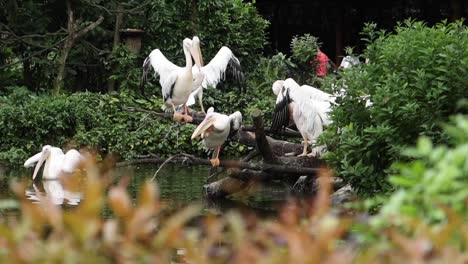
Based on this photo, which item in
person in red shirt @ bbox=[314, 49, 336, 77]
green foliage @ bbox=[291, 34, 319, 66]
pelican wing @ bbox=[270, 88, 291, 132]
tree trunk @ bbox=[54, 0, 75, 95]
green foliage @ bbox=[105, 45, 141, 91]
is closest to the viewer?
pelican wing @ bbox=[270, 88, 291, 132]

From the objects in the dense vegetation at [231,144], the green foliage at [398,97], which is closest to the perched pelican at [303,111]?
the dense vegetation at [231,144]

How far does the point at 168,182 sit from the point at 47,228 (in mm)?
4552

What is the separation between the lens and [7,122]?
14164mm

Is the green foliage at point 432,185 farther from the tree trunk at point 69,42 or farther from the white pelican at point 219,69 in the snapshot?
the tree trunk at point 69,42

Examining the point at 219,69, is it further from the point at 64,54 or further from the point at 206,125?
the point at 64,54

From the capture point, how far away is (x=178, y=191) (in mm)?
10172

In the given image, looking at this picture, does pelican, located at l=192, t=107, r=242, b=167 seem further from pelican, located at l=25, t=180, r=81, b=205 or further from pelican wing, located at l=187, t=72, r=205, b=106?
pelican wing, located at l=187, t=72, r=205, b=106

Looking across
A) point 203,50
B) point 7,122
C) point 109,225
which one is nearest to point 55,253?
point 109,225

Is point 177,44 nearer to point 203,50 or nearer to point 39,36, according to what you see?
point 203,50

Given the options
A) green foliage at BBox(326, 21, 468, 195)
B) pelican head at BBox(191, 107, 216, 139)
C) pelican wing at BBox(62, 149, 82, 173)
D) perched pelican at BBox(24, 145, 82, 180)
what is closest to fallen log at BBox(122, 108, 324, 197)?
pelican head at BBox(191, 107, 216, 139)

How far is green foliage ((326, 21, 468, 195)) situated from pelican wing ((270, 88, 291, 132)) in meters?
2.86

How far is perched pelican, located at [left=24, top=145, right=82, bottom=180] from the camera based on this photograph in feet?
36.3

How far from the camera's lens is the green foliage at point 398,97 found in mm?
6473

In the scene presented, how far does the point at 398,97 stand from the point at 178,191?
4.07 m
